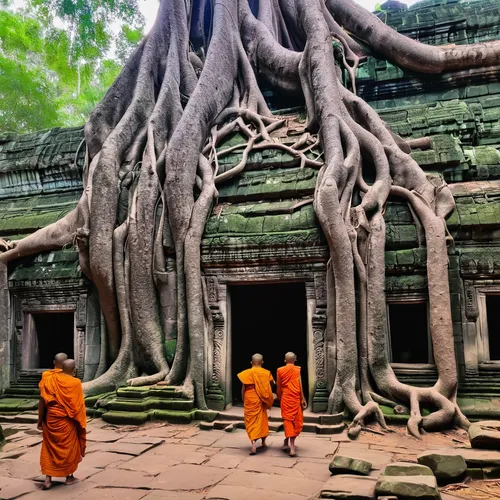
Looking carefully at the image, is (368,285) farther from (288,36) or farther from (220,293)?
(288,36)

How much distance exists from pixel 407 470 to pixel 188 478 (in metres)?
1.70

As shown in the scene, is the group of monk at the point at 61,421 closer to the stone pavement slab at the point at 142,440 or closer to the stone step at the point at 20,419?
the stone pavement slab at the point at 142,440

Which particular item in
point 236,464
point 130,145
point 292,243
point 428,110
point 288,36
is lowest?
point 236,464

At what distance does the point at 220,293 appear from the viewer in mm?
6570

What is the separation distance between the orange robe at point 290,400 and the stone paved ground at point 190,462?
0.83 feet

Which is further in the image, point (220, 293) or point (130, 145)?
point (130, 145)

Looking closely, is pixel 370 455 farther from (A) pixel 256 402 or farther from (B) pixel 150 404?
(B) pixel 150 404

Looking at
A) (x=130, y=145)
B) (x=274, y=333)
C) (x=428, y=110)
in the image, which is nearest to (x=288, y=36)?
(x=428, y=110)

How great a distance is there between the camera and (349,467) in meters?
3.85

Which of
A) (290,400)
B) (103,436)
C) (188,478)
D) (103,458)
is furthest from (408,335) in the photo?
(103,458)

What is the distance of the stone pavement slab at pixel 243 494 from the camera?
3465 mm

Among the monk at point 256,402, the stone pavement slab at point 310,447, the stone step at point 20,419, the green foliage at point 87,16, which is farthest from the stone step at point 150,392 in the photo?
the green foliage at point 87,16

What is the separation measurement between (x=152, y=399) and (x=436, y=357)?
11.5 feet

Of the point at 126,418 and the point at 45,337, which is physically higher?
the point at 45,337
